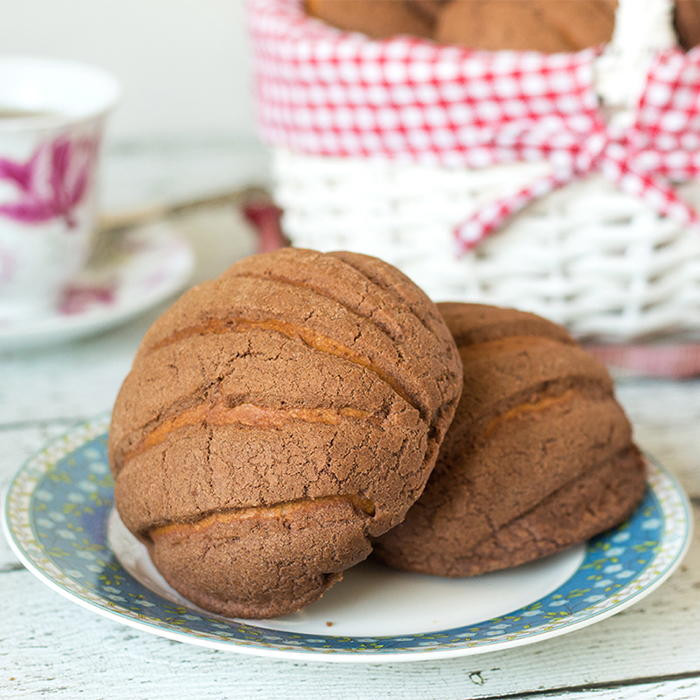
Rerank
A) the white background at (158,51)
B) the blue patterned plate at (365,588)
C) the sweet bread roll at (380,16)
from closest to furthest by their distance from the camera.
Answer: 1. the blue patterned plate at (365,588)
2. the sweet bread roll at (380,16)
3. the white background at (158,51)

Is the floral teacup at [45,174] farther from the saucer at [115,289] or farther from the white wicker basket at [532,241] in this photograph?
the white wicker basket at [532,241]

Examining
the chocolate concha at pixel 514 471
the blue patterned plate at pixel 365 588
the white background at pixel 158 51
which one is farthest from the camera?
the white background at pixel 158 51

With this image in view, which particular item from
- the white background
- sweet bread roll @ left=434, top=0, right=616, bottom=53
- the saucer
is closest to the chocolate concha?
sweet bread roll @ left=434, top=0, right=616, bottom=53

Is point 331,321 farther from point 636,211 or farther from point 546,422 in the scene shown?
point 636,211

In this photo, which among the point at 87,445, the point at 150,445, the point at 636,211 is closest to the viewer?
the point at 150,445

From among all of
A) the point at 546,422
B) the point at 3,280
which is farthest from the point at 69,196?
the point at 546,422

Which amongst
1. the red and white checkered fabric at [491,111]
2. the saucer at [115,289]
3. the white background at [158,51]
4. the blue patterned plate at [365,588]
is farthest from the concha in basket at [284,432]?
the white background at [158,51]
